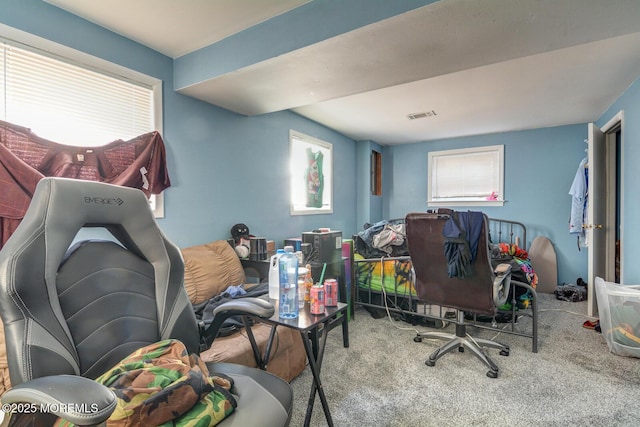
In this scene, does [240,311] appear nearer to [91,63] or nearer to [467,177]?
[91,63]

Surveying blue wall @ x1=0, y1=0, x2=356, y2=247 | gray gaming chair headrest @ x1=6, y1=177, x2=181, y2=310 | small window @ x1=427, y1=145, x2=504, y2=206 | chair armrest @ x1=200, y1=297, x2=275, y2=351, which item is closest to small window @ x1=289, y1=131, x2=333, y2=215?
blue wall @ x1=0, y1=0, x2=356, y2=247

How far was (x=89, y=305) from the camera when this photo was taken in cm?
105

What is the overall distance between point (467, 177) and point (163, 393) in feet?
17.0

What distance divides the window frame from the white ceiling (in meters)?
0.23

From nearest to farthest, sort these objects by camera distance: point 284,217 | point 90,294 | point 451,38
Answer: point 90,294 < point 451,38 < point 284,217

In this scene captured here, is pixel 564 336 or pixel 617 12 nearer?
pixel 617 12

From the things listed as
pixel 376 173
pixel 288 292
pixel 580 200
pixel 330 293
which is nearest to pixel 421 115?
pixel 376 173

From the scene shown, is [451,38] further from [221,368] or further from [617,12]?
[221,368]

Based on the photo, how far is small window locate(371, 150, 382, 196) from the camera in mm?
5398

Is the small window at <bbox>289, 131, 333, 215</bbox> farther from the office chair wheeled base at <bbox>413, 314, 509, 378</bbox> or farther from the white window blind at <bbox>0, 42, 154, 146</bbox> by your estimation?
the office chair wheeled base at <bbox>413, 314, 509, 378</bbox>

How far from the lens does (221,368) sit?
124 cm

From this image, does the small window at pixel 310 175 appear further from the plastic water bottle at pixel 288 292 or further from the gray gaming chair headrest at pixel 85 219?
the gray gaming chair headrest at pixel 85 219

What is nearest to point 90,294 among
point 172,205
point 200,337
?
point 200,337

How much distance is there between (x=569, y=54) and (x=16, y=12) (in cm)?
369
